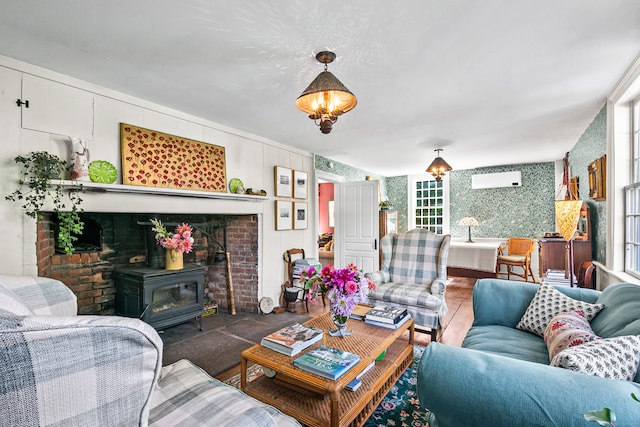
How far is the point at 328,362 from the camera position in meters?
1.69

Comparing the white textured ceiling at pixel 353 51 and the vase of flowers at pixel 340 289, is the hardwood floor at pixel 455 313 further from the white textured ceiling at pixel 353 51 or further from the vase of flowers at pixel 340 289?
the white textured ceiling at pixel 353 51

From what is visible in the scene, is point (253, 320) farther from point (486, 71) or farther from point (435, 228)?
point (435, 228)

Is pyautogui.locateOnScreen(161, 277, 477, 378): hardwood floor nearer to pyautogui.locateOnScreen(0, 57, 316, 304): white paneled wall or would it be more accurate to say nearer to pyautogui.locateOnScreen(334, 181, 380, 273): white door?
pyautogui.locateOnScreen(0, 57, 316, 304): white paneled wall

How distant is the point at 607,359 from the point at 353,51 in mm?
1995

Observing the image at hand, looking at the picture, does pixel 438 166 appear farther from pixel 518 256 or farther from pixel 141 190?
pixel 141 190

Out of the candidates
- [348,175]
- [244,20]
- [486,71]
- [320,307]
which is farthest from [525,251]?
[244,20]

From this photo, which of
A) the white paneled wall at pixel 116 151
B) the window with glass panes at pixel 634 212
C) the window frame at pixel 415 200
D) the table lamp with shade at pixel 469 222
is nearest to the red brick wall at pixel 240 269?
the white paneled wall at pixel 116 151

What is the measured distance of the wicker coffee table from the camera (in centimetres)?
155

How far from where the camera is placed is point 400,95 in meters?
2.70

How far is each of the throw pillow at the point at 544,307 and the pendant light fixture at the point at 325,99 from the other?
1843 millimetres

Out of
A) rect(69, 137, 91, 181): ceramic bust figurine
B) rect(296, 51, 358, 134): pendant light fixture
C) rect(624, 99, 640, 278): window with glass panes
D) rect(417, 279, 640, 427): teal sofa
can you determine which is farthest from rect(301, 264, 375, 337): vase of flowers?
rect(624, 99, 640, 278): window with glass panes

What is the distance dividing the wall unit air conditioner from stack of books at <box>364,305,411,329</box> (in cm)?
533

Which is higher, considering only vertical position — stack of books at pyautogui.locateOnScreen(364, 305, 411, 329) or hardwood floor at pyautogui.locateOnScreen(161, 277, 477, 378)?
stack of books at pyautogui.locateOnScreen(364, 305, 411, 329)

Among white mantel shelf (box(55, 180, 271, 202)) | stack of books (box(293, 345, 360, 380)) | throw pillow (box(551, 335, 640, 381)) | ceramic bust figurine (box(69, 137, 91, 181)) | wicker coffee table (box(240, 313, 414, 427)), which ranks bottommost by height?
wicker coffee table (box(240, 313, 414, 427))
